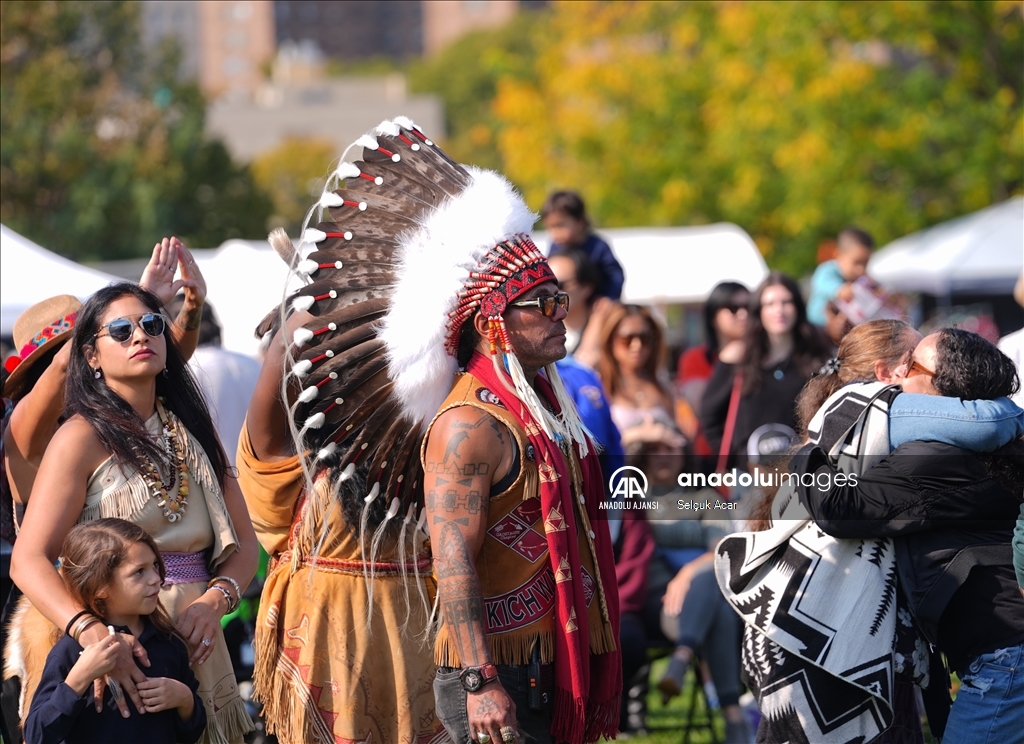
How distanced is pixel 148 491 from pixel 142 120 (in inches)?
1026

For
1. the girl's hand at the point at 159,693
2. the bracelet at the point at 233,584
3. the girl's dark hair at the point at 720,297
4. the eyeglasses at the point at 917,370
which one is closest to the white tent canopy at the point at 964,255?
the girl's dark hair at the point at 720,297

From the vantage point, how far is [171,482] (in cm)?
366

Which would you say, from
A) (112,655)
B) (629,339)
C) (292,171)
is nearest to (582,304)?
(629,339)

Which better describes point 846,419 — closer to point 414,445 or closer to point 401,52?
point 414,445

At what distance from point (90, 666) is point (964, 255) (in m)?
13.2

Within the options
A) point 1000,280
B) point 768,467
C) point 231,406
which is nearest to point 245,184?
point 1000,280

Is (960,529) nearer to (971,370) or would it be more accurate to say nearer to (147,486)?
(971,370)

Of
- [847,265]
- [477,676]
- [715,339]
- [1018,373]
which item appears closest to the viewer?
[477,676]

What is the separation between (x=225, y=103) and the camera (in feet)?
339

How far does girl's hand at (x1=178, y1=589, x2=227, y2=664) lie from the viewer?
3.55 m

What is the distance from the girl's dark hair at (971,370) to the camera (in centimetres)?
361

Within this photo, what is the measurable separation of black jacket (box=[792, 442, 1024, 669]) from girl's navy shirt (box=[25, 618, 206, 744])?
70.3 inches

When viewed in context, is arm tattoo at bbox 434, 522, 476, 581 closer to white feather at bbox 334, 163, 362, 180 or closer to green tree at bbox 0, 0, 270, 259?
white feather at bbox 334, 163, 362, 180

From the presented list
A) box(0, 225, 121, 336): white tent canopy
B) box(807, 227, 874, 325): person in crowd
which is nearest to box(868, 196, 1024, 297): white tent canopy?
box(807, 227, 874, 325): person in crowd
